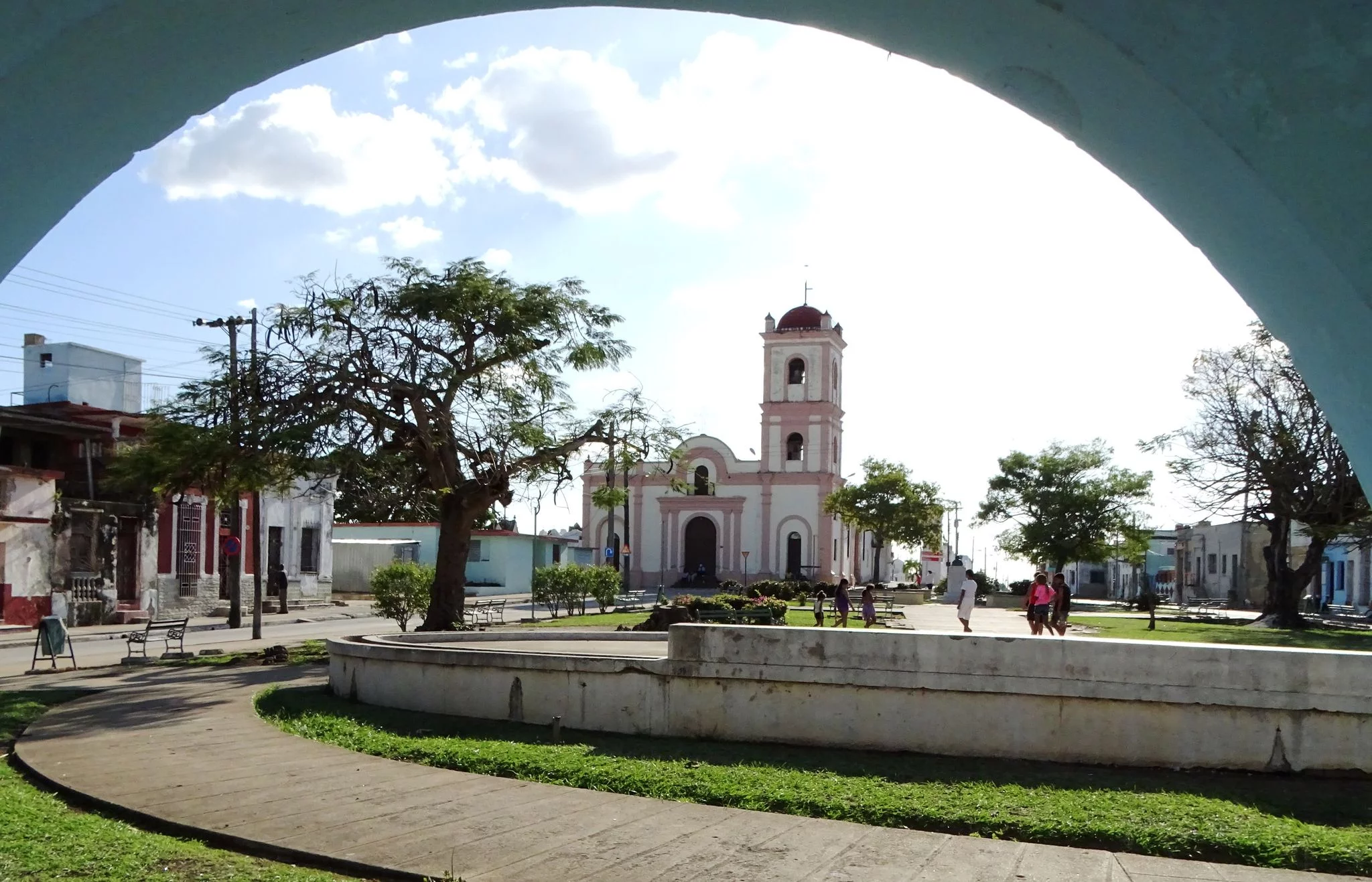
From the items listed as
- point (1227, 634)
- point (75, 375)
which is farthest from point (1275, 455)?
point (75, 375)

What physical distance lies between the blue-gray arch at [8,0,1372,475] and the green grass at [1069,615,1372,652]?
63.0 feet

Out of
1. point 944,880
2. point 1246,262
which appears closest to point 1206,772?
point 944,880

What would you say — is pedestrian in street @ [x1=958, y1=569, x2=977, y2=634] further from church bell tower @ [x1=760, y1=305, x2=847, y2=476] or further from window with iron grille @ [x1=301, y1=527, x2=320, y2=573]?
church bell tower @ [x1=760, y1=305, x2=847, y2=476]

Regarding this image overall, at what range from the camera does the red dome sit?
6022 cm

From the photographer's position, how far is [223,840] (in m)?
6.22

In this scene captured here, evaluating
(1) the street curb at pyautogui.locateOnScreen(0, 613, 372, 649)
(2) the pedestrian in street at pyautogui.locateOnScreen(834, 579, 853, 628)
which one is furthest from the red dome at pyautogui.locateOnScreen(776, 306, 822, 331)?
(2) the pedestrian in street at pyautogui.locateOnScreen(834, 579, 853, 628)

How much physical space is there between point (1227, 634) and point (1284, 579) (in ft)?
24.1

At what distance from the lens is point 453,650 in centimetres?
1137

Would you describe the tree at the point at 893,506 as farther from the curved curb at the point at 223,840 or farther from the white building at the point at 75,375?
the curved curb at the point at 223,840

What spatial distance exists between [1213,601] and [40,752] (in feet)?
172

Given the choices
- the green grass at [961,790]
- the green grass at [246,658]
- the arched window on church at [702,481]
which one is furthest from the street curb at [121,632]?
the arched window on church at [702,481]

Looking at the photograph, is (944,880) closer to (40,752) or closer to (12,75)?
(12,75)

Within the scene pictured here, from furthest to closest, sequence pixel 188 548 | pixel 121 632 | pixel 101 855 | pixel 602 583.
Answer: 1. pixel 602 583
2. pixel 188 548
3. pixel 121 632
4. pixel 101 855

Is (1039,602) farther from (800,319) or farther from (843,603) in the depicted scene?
(800,319)
